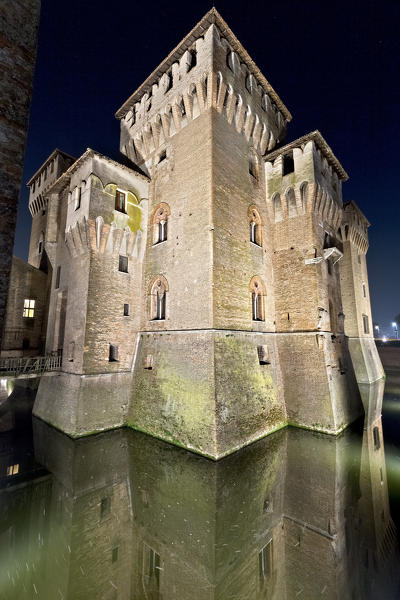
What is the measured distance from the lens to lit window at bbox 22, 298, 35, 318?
15773 millimetres

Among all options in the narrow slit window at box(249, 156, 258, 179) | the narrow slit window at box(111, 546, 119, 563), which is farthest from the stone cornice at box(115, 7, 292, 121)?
the narrow slit window at box(111, 546, 119, 563)

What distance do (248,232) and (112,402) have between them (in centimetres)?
993

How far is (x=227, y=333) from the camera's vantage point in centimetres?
1047

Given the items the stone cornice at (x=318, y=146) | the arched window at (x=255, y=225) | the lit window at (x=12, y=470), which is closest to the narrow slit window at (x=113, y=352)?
the lit window at (x=12, y=470)

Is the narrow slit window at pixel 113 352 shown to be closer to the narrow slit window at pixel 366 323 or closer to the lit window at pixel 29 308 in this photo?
the lit window at pixel 29 308

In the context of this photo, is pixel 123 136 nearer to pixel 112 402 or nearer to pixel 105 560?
pixel 112 402

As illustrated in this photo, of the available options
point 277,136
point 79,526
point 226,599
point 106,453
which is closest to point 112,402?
point 106,453

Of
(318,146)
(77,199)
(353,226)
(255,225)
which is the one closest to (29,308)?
(77,199)

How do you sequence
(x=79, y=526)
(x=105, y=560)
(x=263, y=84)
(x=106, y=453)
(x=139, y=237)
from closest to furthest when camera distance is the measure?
(x=105, y=560)
(x=79, y=526)
(x=106, y=453)
(x=139, y=237)
(x=263, y=84)

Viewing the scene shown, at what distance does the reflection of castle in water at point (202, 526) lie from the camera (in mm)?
4570

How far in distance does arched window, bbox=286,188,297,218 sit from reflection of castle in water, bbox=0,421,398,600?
10.8 m

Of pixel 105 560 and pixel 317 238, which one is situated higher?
pixel 317 238

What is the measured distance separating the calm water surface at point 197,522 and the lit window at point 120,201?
10365mm

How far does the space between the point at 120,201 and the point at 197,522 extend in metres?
12.8
